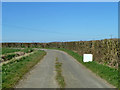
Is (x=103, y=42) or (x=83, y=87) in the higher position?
A: (x=103, y=42)

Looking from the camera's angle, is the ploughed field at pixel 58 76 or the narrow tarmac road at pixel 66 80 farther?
the ploughed field at pixel 58 76

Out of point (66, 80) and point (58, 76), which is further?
point (58, 76)

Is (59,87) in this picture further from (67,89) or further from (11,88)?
(11,88)

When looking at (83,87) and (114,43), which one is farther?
(114,43)

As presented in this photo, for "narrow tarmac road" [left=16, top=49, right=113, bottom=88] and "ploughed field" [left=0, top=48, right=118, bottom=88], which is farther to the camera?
"ploughed field" [left=0, top=48, right=118, bottom=88]

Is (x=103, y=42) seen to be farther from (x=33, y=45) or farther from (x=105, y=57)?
(x=33, y=45)

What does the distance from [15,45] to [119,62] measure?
6514 cm

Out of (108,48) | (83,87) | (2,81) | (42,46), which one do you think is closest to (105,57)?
(108,48)

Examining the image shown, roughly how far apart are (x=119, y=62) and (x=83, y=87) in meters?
7.34

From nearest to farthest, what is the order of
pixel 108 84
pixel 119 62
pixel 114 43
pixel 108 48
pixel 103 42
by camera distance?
pixel 108 84 → pixel 119 62 → pixel 114 43 → pixel 108 48 → pixel 103 42

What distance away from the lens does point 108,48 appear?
60.8 ft

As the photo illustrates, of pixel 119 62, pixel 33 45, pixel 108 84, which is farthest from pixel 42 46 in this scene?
pixel 108 84

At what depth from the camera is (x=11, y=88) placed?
8.69 meters

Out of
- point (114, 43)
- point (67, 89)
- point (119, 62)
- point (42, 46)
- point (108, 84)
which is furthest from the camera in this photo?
point (42, 46)
